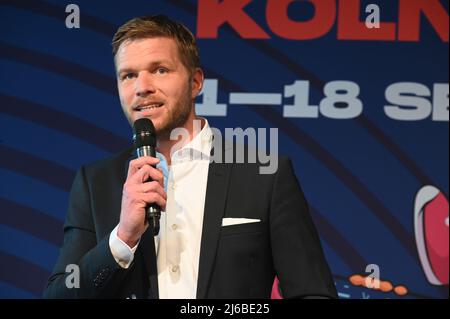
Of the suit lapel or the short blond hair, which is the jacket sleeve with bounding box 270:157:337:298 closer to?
the suit lapel

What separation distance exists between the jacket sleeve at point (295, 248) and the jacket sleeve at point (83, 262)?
440 millimetres

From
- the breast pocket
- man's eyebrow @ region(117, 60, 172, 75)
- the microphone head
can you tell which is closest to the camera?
the microphone head

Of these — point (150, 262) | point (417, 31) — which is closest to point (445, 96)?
point (417, 31)

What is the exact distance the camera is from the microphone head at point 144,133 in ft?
6.77

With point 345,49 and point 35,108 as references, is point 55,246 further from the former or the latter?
point 345,49

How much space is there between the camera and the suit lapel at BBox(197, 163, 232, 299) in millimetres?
2131

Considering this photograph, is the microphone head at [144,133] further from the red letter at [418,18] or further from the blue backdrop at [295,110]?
the red letter at [418,18]

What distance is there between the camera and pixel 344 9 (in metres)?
3.04

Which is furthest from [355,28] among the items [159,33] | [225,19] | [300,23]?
[159,33]

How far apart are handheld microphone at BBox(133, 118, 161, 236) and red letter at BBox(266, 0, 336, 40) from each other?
1.14m

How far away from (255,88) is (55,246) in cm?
103

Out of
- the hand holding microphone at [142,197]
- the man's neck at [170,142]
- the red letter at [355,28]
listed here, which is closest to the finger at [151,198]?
the hand holding microphone at [142,197]

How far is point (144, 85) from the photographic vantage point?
2264 millimetres

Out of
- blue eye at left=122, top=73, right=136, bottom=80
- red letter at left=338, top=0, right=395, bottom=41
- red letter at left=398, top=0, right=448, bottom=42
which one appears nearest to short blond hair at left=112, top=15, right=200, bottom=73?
blue eye at left=122, top=73, right=136, bottom=80
